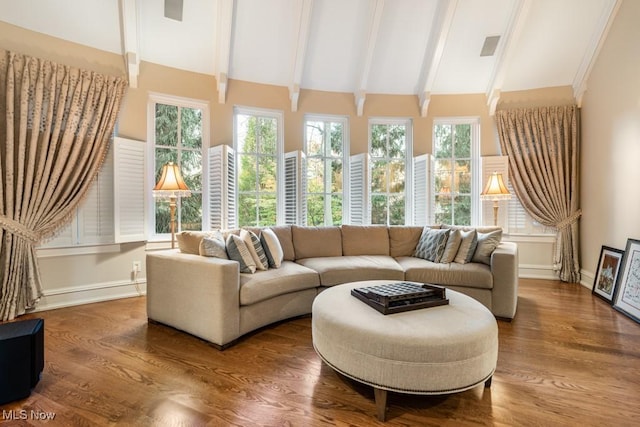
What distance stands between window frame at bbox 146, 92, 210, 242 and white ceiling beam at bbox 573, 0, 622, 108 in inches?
192

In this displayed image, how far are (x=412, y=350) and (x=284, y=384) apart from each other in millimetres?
805

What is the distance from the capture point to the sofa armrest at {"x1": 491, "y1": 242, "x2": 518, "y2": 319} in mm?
2768

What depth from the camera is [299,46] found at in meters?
3.98

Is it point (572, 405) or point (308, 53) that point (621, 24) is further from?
point (572, 405)

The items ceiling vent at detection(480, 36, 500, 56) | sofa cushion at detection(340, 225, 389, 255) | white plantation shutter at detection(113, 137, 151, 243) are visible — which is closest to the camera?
white plantation shutter at detection(113, 137, 151, 243)

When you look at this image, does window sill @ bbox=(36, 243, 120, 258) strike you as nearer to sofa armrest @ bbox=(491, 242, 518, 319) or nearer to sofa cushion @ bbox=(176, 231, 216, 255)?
sofa cushion @ bbox=(176, 231, 216, 255)

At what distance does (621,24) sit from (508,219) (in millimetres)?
2485

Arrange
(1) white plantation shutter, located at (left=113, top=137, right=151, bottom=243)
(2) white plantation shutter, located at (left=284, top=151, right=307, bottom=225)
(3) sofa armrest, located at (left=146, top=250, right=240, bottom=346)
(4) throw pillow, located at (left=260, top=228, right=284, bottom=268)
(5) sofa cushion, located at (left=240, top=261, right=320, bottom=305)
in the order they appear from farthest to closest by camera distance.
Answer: (2) white plantation shutter, located at (left=284, top=151, right=307, bottom=225) < (1) white plantation shutter, located at (left=113, top=137, right=151, bottom=243) < (4) throw pillow, located at (left=260, top=228, right=284, bottom=268) < (5) sofa cushion, located at (left=240, top=261, right=320, bottom=305) < (3) sofa armrest, located at (left=146, top=250, right=240, bottom=346)

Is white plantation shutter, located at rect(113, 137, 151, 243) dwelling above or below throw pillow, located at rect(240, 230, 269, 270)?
above

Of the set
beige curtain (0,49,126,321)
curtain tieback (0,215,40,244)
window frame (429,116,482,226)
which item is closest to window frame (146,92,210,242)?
beige curtain (0,49,126,321)

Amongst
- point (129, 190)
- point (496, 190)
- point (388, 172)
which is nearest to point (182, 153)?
point (129, 190)

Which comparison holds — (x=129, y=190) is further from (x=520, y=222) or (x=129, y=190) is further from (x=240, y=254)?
(x=520, y=222)

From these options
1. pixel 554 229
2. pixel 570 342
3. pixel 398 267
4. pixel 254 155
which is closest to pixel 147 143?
pixel 254 155

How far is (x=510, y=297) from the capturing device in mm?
Answer: 2760
